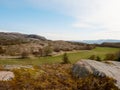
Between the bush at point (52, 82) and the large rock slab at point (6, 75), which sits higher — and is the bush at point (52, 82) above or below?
below

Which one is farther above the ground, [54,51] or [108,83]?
[108,83]

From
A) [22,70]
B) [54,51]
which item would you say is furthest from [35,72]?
[54,51]

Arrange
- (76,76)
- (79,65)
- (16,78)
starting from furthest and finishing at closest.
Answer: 1. (79,65)
2. (76,76)
3. (16,78)

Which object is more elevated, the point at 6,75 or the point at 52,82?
the point at 6,75

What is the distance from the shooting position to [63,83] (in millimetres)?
7898

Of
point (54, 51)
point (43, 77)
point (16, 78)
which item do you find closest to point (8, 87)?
point (16, 78)

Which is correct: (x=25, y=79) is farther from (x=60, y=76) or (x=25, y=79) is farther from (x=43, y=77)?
(x=60, y=76)

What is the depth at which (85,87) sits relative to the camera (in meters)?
7.34

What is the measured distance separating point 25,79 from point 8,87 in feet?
3.28

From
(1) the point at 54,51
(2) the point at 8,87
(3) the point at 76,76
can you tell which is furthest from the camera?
(1) the point at 54,51

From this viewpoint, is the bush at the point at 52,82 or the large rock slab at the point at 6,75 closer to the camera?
the bush at the point at 52,82

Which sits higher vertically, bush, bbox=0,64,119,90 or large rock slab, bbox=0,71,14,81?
large rock slab, bbox=0,71,14,81

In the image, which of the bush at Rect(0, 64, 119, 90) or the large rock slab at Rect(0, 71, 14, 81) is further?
the large rock slab at Rect(0, 71, 14, 81)

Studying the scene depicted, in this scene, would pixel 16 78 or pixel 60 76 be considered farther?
pixel 60 76
